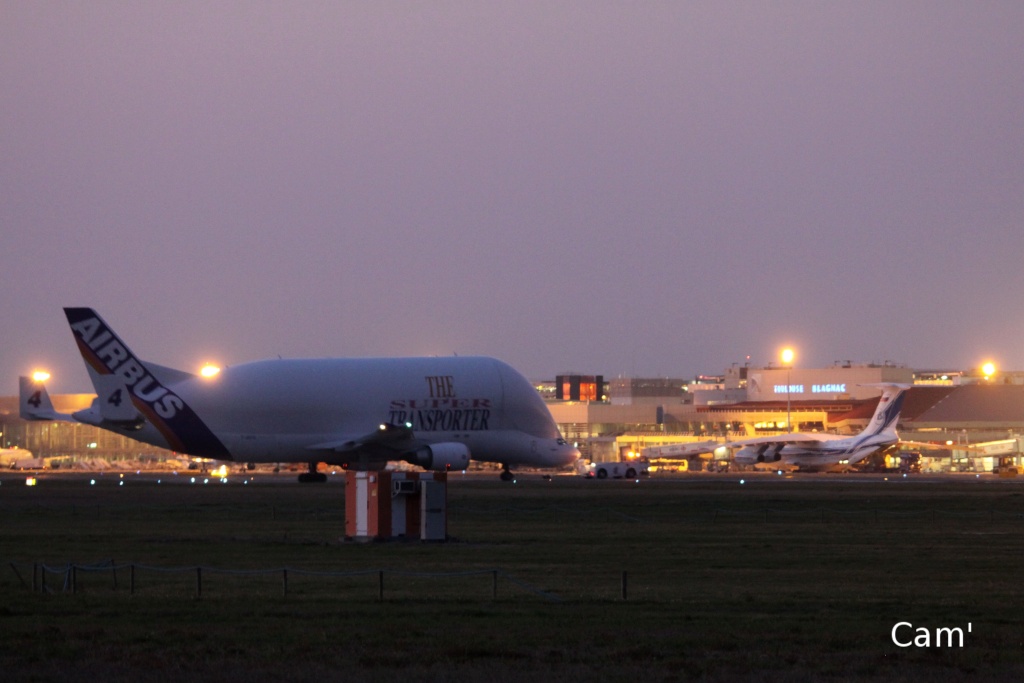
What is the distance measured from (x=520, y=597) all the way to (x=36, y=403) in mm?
60218

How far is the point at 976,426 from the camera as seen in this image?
134 meters

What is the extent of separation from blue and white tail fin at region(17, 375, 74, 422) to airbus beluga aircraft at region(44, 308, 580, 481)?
6.63 metres

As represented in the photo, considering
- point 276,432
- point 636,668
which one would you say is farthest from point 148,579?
point 276,432

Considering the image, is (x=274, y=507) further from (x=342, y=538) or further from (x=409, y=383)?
(x=409, y=383)

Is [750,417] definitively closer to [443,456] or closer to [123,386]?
[443,456]

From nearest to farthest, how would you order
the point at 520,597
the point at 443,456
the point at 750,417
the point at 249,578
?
the point at 520,597, the point at 249,578, the point at 443,456, the point at 750,417

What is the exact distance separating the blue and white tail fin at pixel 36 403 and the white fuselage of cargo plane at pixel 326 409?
22.7 feet

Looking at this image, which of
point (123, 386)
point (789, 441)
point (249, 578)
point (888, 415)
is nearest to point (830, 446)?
point (789, 441)

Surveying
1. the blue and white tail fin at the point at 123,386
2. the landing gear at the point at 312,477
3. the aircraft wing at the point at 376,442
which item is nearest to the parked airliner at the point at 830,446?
the aircraft wing at the point at 376,442

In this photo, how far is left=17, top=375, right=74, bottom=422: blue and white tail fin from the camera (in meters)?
75.0

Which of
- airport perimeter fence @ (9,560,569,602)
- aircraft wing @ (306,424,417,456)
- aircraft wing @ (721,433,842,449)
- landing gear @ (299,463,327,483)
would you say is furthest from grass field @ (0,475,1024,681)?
aircraft wing @ (721,433,842,449)

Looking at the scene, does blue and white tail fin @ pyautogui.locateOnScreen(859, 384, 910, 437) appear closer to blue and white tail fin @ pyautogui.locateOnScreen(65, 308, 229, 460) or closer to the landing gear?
the landing gear

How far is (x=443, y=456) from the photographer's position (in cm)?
7019

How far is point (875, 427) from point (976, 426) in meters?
41.2
